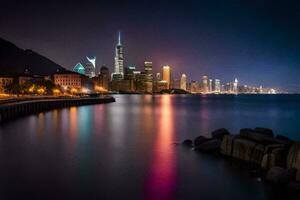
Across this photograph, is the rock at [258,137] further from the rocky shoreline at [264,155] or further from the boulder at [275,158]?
the boulder at [275,158]

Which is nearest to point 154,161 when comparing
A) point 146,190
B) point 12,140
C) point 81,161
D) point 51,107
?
point 81,161

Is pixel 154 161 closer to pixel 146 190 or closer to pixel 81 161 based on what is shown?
pixel 81 161

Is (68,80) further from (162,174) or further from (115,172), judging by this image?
(162,174)

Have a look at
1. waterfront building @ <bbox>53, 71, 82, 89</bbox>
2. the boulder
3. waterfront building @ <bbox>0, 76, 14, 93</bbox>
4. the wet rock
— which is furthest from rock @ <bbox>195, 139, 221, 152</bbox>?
waterfront building @ <bbox>53, 71, 82, 89</bbox>

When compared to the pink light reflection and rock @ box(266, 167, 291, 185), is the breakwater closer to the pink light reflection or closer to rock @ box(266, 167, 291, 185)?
the pink light reflection

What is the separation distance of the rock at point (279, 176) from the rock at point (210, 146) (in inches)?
264

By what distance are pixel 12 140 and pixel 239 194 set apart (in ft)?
64.8

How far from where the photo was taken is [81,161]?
2078cm

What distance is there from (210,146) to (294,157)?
24.7 feet

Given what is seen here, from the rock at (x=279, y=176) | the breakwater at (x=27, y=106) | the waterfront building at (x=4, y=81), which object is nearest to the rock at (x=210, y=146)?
the rock at (x=279, y=176)

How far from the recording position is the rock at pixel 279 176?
1423 centimetres

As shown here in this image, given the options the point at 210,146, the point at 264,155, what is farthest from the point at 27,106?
the point at 264,155

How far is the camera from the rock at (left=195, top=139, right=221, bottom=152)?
2155 centimetres

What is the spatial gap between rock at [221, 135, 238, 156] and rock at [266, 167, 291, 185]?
16.7ft
